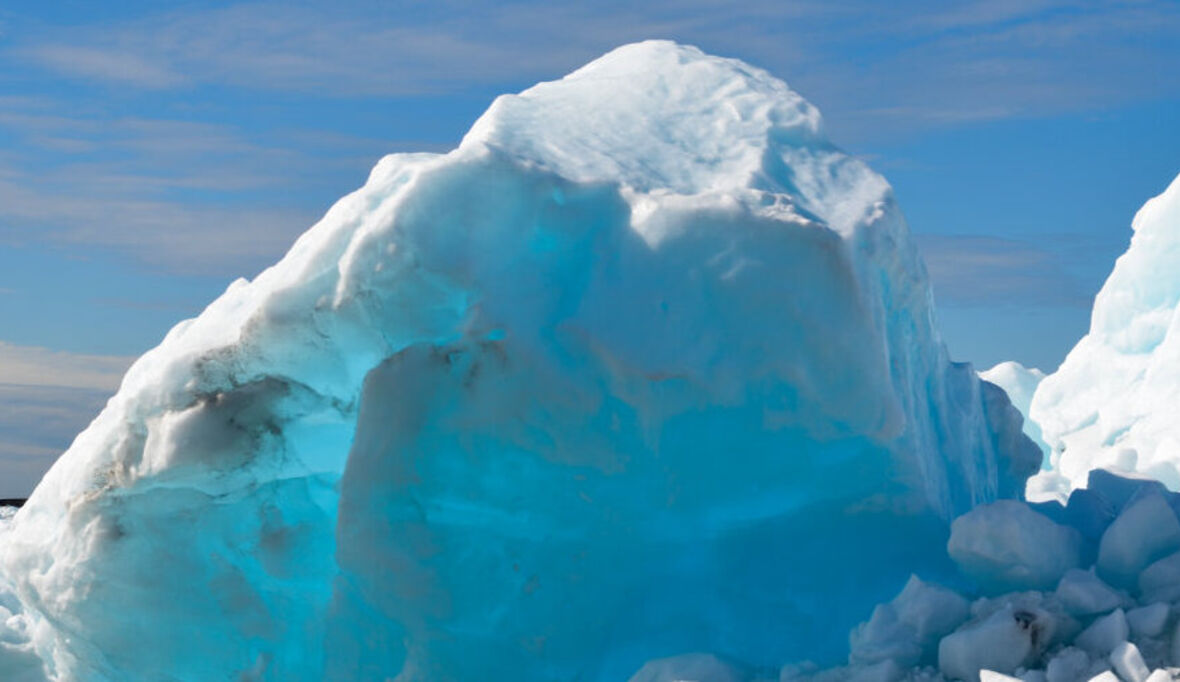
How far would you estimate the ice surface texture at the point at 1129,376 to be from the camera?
12242 mm

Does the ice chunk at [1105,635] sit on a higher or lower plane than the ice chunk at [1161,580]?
lower

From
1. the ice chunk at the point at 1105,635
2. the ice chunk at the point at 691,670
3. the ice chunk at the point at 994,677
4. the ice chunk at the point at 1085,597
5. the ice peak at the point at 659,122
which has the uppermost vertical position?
the ice peak at the point at 659,122

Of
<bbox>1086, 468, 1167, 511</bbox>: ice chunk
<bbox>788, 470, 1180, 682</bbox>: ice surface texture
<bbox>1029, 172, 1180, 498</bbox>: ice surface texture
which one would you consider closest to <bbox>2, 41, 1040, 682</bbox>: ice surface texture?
<bbox>788, 470, 1180, 682</bbox>: ice surface texture

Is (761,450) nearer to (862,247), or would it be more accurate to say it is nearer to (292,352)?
(862,247)

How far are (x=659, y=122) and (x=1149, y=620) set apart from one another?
2806 millimetres

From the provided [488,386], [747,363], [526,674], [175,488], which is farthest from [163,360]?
[747,363]

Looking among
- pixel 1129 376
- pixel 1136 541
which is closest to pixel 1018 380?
pixel 1129 376

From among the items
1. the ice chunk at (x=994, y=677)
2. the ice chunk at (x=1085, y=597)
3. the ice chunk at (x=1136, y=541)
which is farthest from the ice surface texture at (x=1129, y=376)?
the ice chunk at (x=994, y=677)

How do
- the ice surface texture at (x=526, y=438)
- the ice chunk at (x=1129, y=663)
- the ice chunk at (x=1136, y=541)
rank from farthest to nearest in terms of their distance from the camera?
Answer: the ice chunk at (x=1136, y=541)
the ice surface texture at (x=526, y=438)
the ice chunk at (x=1129, y=663)

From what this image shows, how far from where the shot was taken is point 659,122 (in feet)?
18.7

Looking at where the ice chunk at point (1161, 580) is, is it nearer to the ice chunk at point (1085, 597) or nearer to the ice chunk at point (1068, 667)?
the ice chunk at point (1085, 597)

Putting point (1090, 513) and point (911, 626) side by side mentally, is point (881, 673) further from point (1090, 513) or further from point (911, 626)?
point (1090, 513)

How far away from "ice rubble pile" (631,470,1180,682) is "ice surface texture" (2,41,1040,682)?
1.33ft

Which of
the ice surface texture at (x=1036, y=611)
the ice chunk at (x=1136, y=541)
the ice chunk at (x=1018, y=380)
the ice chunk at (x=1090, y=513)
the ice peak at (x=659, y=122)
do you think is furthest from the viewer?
the ice chunk at (x=1018, y=380)
